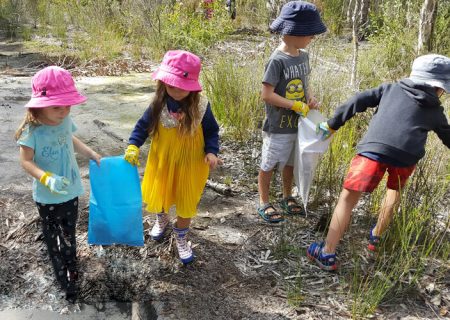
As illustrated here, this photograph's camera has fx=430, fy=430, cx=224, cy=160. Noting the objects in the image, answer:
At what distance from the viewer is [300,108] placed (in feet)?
9.07

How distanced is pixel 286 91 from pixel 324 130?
0.38 meters

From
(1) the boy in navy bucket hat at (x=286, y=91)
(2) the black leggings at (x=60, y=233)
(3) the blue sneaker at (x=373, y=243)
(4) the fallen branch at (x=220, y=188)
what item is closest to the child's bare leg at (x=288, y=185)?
(1) the boy in navy bucket hat at (x=286, y=91)

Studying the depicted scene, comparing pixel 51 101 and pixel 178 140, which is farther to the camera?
pixel 178 140

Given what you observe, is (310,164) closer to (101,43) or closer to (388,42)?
(388,42)

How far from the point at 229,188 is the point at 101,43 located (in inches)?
230

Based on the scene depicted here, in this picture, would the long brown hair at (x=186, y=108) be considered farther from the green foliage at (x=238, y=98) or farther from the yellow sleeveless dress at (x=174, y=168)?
the green foliage at (x=238, y=98)

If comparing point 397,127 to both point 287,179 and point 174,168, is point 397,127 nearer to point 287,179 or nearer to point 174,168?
point 287,179

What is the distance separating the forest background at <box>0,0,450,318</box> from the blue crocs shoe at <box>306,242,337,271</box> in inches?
3.3

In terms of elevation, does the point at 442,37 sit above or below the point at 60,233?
above

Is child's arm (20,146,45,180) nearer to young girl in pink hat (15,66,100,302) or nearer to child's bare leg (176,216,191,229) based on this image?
young girl in pink hat (15,66,100,302)

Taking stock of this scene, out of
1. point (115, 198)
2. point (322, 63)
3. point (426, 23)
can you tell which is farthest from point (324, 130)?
point (426, 23)

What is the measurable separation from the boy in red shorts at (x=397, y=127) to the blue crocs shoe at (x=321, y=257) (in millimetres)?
62

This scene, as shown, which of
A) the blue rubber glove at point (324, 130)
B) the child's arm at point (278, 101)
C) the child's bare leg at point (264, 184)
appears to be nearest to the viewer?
the blue rubber glove at point (324, 130)

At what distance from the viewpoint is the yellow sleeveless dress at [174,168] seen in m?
2.38
